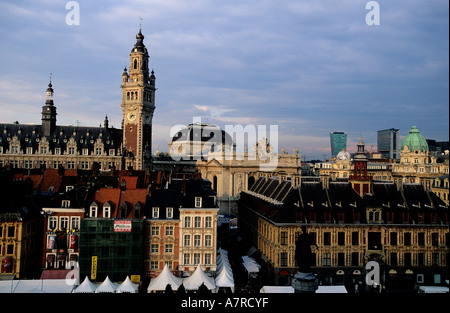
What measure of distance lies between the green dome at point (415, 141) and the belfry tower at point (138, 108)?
259 ft

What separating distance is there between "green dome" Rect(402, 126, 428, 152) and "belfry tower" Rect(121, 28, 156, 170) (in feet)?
259

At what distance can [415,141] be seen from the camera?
416ft

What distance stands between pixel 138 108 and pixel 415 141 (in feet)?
275

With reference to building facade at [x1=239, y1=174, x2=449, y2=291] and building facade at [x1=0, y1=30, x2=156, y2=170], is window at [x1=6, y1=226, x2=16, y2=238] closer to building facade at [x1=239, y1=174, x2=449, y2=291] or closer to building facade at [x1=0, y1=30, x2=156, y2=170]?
building facade at [x1=239, y1=174, x2=449, y2=291]

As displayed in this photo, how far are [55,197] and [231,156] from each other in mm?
62313

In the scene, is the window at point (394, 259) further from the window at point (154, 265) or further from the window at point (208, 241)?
the window at point (154, 265)

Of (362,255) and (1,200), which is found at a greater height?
(1,200)

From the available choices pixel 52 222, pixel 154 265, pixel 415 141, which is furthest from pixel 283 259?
pixel 415 141

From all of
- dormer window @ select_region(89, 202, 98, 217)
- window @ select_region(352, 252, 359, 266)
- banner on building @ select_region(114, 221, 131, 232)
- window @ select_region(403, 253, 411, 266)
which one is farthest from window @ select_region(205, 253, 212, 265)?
window @ select_region(403, 253, 411, 266)

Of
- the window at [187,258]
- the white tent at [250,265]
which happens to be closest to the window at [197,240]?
the window at [187,258]

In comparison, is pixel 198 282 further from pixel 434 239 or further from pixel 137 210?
pixel 434 239
